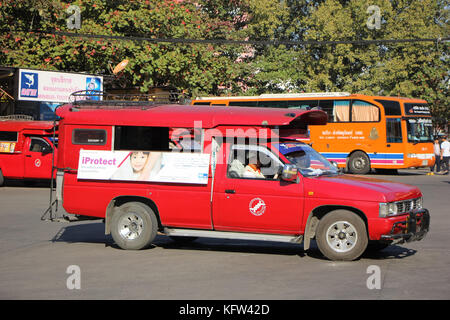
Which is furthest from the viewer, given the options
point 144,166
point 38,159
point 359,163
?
point 359,163

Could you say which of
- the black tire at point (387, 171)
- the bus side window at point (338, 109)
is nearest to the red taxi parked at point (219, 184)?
the bus side window at point (338, 109)

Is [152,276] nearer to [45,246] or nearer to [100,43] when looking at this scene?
[45,246]

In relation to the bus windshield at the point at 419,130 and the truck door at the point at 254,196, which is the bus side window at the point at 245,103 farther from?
the truck door at the point at 254,196

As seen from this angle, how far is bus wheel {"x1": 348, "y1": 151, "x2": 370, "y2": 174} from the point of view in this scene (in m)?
31.7

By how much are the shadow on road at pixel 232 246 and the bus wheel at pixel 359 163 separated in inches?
789

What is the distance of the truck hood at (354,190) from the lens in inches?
389

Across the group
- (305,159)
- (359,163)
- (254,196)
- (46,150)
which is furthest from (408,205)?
(359,163)

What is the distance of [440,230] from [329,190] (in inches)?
182

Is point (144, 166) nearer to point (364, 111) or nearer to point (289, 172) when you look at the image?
point (289, 172)

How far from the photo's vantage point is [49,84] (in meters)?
27.8

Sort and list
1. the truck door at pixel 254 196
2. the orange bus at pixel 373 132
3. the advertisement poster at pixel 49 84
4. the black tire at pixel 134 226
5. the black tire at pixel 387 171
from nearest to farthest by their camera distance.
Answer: the truck door at pixel 254 196
the black tire at pixel 134 226
the advertisement poster at pixel 49 84
the orange bus at pixel 373 132
the black tire at pixel 387 171

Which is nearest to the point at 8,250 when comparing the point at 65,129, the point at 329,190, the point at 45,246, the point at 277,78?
the point at 45,246

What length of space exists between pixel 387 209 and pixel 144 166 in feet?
12.5

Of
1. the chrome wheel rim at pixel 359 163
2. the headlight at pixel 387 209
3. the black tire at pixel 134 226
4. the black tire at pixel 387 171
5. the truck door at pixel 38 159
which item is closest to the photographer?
the headlight at pixel 387 209
